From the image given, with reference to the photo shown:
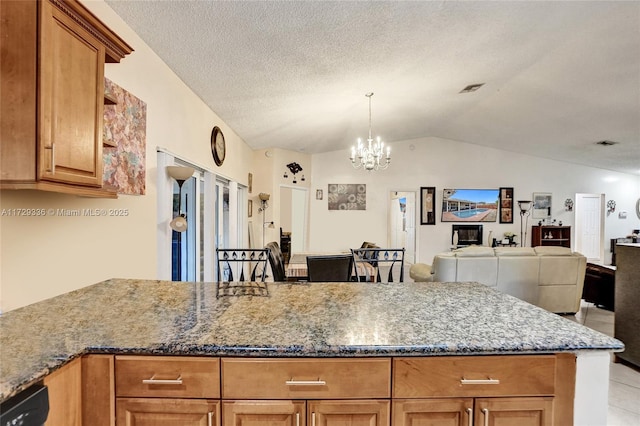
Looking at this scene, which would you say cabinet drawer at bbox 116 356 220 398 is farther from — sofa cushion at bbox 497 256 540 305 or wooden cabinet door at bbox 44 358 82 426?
sofa cushion at bbox 497 256 540 305

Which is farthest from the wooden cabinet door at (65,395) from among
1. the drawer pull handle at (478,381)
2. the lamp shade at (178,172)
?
the lamp shade at (178,172)

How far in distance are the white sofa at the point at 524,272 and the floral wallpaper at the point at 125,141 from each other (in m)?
3.31

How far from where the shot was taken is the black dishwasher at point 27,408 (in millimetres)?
765

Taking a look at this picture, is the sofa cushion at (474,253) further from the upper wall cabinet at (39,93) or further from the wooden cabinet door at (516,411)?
the upper wall cabinet at (39,93)

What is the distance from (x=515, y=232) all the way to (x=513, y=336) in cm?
755

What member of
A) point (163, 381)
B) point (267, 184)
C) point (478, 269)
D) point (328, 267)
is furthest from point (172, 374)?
point (267, 184)

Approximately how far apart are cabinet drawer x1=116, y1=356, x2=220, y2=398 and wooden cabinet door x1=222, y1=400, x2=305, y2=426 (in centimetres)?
7

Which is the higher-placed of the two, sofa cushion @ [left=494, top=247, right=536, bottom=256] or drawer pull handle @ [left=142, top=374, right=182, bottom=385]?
sofa cushion @ [left=494, top=247, right=536, bottom=256]

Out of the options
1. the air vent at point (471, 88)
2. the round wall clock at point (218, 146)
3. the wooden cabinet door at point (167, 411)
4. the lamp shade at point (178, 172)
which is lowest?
the wooden cabinet door at point (167, 411)

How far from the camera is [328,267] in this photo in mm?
3004

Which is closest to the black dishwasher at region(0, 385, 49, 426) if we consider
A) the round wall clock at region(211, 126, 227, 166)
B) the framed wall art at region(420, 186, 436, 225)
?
the round wall clock at region(211, 126, 227, 166)

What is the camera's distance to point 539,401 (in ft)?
3.47

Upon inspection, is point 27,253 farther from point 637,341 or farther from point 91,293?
point 637,341

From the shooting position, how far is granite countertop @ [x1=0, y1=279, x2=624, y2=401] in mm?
1013
